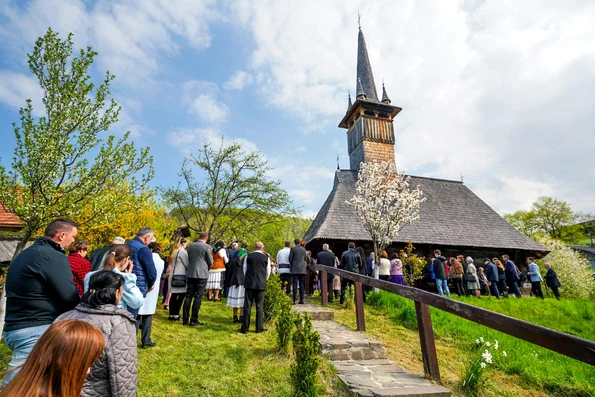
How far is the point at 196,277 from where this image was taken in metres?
6.32

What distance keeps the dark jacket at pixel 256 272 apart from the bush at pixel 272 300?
467 mm

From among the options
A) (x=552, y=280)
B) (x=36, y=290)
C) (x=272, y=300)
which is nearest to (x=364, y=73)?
(x=552, y=280)

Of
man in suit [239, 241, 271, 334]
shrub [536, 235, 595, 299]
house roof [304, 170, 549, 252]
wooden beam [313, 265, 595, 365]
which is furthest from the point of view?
shrub [536, 235, 595, 299]

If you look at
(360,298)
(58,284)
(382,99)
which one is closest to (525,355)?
(360,298)

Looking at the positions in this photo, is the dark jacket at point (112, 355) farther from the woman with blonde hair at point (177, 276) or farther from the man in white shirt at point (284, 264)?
the man in white shirt at point (284, 264)

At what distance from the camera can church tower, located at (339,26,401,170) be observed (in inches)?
907

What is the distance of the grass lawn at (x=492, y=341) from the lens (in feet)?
14.9

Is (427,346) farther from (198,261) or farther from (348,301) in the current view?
(198,261)

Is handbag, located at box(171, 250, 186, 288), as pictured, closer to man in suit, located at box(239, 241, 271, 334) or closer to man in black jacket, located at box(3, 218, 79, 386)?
man in suit, located at box(239, 241, 271, 334)

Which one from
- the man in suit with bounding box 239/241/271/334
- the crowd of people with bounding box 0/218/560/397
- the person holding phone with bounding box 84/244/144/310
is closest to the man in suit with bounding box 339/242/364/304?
the crowd of people with bounding box 0/218/560/397

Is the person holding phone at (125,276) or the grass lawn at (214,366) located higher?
the person holding phone at (125,276)

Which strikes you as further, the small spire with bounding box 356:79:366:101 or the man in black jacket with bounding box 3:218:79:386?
the small spire with bounding box 356:79:366:101

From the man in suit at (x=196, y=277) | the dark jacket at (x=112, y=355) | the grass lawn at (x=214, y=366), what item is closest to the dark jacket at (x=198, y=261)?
the man in suit at (x=196, y=277)

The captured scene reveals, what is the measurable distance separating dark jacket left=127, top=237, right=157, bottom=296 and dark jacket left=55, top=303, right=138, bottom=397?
8.06 feet
